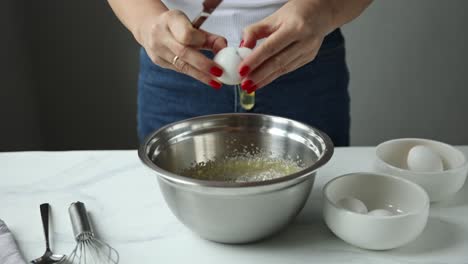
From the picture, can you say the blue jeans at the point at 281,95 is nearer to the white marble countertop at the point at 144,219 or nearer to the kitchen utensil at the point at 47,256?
the white marble countertop at the point at 144,219

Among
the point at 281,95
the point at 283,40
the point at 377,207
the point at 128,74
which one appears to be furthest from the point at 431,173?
the point at 128,74

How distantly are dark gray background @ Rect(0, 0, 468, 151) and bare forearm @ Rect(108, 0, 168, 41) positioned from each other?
84 cm

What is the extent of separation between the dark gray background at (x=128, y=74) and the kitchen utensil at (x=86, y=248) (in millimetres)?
1055

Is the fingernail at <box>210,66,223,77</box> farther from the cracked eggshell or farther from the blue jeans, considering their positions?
the blue jeans

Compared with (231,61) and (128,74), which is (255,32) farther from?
(128,74)

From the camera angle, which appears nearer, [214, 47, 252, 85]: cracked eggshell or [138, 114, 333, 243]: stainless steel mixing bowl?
[138, 114, 333, 243]: stainless steel mixing bowl

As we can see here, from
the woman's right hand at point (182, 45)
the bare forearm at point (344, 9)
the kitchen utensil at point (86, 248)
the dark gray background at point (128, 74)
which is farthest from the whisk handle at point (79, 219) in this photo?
the dark gray background at point (128, 74)

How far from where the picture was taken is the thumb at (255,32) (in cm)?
83

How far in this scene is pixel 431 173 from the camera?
2.62 feet

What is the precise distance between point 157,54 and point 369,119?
50.3 inches

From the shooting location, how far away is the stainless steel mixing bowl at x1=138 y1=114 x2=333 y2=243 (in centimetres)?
68

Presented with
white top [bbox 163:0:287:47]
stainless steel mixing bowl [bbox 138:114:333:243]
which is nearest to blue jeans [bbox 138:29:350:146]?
white top [bbox 163:0:287:47]

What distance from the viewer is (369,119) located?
200 centimetres

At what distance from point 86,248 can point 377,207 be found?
1.33 feet
